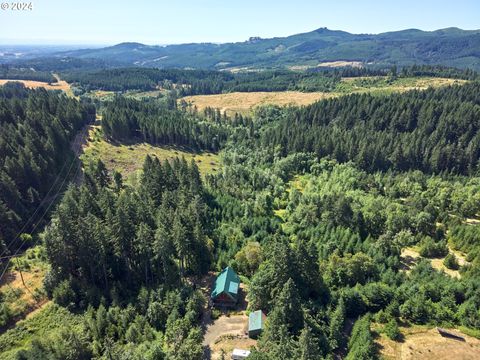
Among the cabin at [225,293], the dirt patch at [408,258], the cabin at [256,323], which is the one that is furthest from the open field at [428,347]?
the cabin at [225,293]

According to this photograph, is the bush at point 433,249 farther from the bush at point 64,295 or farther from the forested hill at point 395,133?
the bush at point 64,295

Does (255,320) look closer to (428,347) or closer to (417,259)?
(428,347)

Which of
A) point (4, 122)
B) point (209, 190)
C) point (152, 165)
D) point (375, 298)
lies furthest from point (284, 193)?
point (4, 122)

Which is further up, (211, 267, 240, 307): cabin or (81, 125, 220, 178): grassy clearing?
(81, 125, 220, 178): grassy clearing

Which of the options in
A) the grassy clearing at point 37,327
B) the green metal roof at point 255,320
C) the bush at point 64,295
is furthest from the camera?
the bush at point 64,295

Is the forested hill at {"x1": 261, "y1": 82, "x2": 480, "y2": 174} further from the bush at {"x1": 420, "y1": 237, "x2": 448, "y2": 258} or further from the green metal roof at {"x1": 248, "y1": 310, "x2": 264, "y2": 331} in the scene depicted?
the green metal roof at {"x1": 248, "y1": 310, "x2": 264, "y2": 331}

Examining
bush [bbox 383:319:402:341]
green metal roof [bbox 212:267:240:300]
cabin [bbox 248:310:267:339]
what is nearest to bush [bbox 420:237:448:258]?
bush [bbox 383:319:402:341]
